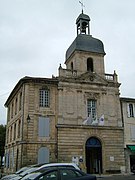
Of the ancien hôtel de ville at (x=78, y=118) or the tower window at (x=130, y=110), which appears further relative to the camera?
the tower window at (x=130, y=110)

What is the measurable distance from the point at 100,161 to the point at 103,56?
1231 centimetres

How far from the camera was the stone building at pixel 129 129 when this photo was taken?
2878cm

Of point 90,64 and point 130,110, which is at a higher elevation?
point 90,64

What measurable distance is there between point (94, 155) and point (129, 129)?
4964 millimetres

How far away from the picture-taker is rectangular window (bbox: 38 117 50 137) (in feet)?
85.4

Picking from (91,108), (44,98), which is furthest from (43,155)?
(91,108)

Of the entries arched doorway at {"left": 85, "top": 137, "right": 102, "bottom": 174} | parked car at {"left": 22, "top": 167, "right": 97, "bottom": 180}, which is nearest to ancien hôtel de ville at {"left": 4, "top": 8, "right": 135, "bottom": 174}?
arched doorway at {"left": 85, "top": 137, "right": 102, "bottom": 174}

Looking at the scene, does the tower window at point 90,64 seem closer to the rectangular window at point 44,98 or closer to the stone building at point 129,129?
the stone building at point 129,129

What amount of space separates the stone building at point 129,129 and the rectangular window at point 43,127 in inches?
355

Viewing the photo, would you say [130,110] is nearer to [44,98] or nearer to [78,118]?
[78,118]

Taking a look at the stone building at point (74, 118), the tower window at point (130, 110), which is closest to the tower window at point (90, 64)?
the stone building at point (74, 118)

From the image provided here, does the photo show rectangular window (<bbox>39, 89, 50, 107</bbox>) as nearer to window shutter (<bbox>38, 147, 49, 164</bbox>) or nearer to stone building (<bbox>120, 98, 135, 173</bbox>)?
window shutter (<bbox>38, 147, 49, 164</bbox>)

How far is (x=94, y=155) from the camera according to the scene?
1171 inches

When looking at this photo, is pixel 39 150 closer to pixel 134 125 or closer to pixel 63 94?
pixel 63 94
